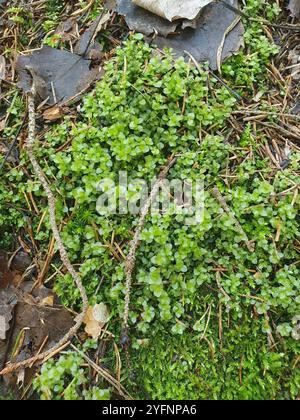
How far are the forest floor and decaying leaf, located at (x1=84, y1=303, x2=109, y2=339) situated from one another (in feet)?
0.04

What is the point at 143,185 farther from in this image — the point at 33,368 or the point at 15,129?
the point at 33,368

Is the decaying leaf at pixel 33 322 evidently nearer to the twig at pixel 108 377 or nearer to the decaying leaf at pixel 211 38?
the twig at pixel 108 377

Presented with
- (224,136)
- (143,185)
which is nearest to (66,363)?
(143,185)

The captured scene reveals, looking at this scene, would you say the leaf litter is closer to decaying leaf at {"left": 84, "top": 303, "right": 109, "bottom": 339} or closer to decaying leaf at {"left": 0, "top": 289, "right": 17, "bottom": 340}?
decaying leaf at {"left": 0, "top": 289, "right": 17, "bottom": 340}

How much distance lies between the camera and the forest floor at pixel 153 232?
275 centimetres

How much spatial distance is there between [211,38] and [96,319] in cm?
221

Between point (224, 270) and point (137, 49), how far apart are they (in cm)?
171

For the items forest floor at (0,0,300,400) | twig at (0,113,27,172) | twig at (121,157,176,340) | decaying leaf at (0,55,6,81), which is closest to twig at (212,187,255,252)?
forest floor at (0,0,300,400)

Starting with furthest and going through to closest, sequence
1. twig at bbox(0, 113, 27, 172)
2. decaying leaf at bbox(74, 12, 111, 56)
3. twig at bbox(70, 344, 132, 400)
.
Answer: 1. decaying leaf at bbox(74, 12, 111, 56)
2. twig at bbox(0, 113, 27, 172)
3. twig at bbox(70, 344, 132, 400)

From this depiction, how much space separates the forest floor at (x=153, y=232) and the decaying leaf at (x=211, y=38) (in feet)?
0.27

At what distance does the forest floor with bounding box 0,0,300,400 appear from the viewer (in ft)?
9.02

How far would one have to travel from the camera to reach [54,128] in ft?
10.5

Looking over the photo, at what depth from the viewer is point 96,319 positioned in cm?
282

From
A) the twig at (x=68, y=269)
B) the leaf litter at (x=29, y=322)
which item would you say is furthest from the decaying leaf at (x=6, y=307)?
the twig at (x=68, y=269)
